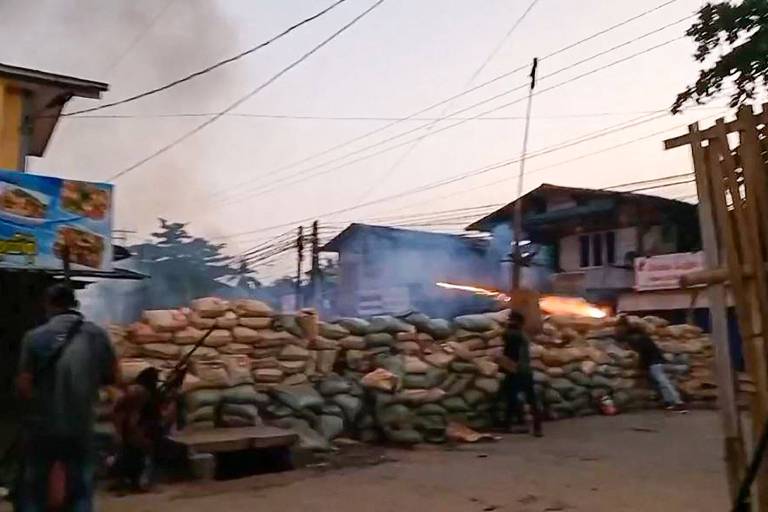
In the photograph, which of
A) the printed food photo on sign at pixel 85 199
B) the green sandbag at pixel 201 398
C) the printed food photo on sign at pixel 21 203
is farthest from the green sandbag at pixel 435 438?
the printed food photo on sign at pixel 21 203

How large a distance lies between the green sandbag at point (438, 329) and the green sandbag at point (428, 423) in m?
1.58

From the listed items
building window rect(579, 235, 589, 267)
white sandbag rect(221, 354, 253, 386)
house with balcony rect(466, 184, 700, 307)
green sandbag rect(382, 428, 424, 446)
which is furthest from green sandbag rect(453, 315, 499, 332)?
building window rect(579, 235, 589, 267)

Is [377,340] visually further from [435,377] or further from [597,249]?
[597,249]

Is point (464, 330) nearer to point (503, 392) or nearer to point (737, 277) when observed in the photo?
point (503, 392)

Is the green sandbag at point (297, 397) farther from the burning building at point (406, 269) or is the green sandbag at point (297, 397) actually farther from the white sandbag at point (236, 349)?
the burning building at point (406, 269)

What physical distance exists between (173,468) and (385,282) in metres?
17.8

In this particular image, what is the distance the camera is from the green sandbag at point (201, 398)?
749 cm

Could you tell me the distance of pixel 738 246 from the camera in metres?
3.09

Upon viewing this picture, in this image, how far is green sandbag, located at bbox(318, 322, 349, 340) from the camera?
9367 millimetres

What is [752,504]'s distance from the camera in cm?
317

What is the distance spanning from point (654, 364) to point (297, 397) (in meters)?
6.40

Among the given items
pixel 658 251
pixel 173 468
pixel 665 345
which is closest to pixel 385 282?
pixel 658 251

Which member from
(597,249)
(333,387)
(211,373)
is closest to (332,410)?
(333,387)

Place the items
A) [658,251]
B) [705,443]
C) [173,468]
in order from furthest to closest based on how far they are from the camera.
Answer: [658,251] < [705,443] < [173,468]
